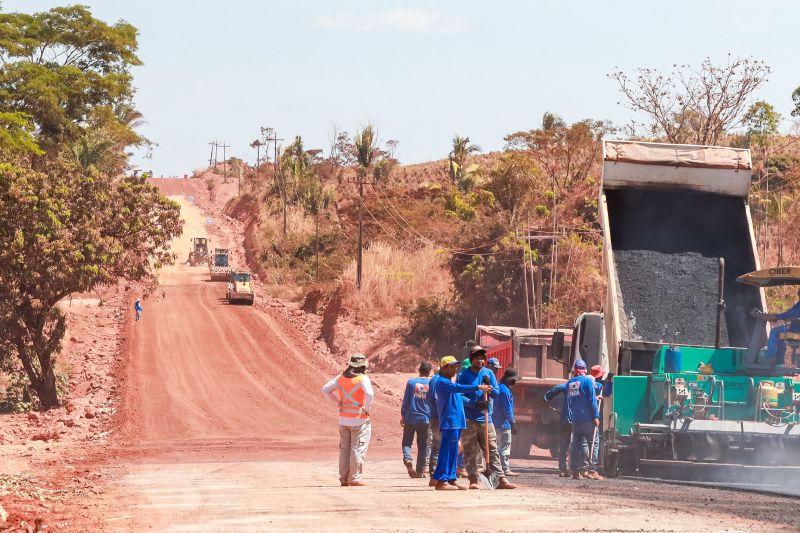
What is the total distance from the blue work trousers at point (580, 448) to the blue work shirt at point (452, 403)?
10.2 feet

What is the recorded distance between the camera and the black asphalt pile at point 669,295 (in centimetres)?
1591

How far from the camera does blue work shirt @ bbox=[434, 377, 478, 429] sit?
1322cm

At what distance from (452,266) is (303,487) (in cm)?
3316

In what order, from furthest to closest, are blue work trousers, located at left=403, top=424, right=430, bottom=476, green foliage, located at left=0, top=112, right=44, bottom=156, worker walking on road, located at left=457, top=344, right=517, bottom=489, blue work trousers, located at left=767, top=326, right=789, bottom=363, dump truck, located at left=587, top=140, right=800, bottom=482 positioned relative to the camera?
1. green foliage, located at left=0, top=112, right=44, bottom=156
2. blue work trousers, located at left=403, top=424, right=430, bottom=476
3. blue work trousers, located at left=767, top=326, right=789, bottom=363
4. dump truck, located at left=587, top=140, right=800, bottom=482
5. worker walking on road, located at left=457, top=344, right=517, bottom=489

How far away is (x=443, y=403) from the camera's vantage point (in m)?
13.3

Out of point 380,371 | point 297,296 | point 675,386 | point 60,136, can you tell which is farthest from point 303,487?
point 297,296

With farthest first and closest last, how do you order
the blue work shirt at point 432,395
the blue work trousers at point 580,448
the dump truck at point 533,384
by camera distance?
1. the dump truck at point 533,384
2. the blue work trousers at point 580,448
3. the blue work shirt at point 432,395

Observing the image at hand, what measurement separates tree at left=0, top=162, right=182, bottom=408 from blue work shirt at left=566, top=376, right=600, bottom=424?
51.1ft

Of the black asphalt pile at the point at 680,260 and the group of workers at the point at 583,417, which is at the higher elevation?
the black asphalt pile at the point at 680,260

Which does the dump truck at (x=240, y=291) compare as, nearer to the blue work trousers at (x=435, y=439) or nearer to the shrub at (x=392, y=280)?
the shrub at (x=392, y=280)

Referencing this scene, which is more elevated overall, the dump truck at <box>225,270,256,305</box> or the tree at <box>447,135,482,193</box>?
the tree at <box>447,135,482,193</box>

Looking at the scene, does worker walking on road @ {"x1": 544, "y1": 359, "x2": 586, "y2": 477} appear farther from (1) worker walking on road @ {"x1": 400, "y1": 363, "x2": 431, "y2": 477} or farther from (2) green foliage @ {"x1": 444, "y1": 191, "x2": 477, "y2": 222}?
(2) green foliage @ {"x1": 444, "y1": 191, "x2": 477, "y2": 222}

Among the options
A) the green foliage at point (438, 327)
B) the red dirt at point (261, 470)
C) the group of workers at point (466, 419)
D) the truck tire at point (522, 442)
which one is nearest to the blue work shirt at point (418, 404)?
the red dirt at point (261, 470)

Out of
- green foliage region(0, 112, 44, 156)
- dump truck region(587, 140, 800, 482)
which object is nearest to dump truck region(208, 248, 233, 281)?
green foliage region(0, 112, 44, 156)
